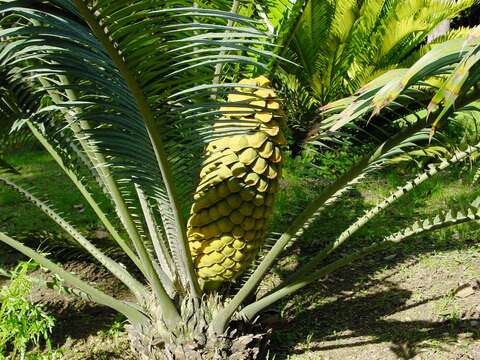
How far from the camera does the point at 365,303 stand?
251cm

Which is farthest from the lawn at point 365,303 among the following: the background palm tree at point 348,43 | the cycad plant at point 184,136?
the background palm tree at point 348,43

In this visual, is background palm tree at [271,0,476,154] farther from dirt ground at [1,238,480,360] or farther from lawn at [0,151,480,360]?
dirt ground at [1,238,480,360]

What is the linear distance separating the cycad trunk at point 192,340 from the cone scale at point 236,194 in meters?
0.14

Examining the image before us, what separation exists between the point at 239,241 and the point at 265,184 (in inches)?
9.3

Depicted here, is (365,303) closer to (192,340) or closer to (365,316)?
(365,316)

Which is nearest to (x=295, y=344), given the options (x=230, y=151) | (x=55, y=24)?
(x=230, y=151)

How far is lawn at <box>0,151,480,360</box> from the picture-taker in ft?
7.01

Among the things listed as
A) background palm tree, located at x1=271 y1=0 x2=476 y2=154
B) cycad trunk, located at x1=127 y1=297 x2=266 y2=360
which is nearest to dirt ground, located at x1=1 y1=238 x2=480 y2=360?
cycad trunk, located at x1=127 y1=297 x2=266 y2=360

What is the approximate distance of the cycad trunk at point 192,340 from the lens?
6.10ft

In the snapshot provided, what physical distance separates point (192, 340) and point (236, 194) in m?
0.55

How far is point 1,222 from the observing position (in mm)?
3816

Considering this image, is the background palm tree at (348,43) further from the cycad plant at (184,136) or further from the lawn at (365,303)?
the cycad plant at (184,136)

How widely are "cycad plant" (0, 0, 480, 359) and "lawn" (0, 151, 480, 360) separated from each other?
0.35 m

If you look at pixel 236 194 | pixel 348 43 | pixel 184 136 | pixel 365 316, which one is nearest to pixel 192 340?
pixel 236 194
